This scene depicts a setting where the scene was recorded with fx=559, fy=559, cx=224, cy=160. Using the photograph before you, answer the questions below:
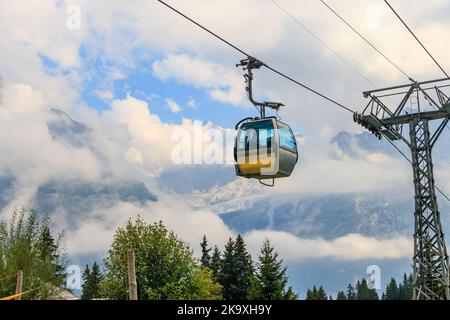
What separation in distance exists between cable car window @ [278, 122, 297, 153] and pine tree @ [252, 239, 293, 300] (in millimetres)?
42153

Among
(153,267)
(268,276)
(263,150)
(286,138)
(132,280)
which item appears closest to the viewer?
(263,150)

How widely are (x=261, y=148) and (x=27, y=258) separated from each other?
3588 centimetres

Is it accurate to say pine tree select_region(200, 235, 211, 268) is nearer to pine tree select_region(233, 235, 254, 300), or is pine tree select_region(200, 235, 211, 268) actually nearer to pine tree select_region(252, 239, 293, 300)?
pine tree select_region(233, 235, 254, 300)

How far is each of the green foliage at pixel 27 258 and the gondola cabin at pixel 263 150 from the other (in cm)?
3146

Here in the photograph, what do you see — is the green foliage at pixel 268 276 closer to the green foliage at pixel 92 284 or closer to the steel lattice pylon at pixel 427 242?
the steel lattice pylon at pixel 427 242

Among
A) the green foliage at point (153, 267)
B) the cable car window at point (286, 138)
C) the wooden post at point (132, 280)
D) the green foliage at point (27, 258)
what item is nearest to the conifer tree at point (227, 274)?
the green foliage at point (153, 267)

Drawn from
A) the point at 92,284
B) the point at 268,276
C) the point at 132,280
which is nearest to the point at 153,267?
the point at 268,276

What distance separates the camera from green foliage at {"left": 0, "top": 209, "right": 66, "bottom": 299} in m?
44.6

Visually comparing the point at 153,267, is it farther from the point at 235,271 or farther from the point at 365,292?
the point at 365,292

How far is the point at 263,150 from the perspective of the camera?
52.2ft

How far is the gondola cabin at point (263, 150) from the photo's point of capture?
51.8 feet

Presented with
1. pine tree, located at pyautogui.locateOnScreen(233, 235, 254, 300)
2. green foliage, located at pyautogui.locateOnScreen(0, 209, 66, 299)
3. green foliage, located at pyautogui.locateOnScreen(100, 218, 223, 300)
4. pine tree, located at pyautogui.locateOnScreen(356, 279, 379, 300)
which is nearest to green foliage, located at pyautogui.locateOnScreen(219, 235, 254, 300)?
pine tree, located at pyautogui.locateOnScreen(233, 235, 254, 300)

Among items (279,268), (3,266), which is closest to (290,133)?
(3,266)

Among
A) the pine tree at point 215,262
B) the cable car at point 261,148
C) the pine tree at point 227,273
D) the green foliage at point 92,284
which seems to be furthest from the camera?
the green foliage at point 92,284
